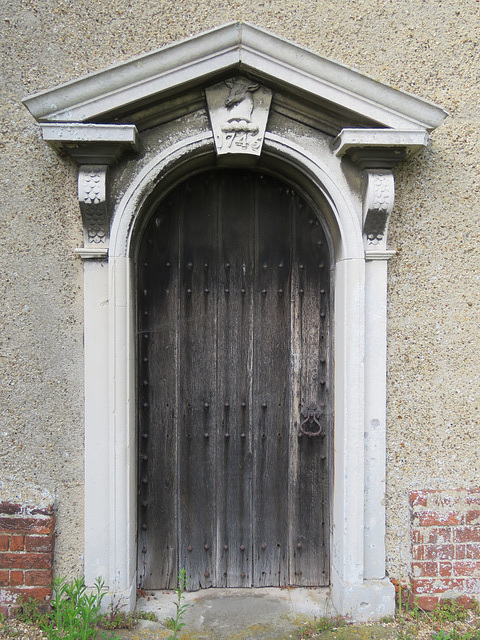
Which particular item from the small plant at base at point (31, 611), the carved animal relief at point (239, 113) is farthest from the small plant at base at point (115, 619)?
the carved animal relief at point (239, 113)

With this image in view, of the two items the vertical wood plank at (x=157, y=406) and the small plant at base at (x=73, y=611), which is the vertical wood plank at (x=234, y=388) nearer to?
the vertical wood plank at (x=157, y=406)

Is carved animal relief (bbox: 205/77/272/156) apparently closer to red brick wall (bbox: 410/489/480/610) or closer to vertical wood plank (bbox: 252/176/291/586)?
vertical wood plank (bbox: 252/176/291/586)

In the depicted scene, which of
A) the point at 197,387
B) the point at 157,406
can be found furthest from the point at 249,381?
the point at 157,406

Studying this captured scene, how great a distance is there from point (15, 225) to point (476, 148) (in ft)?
8.05

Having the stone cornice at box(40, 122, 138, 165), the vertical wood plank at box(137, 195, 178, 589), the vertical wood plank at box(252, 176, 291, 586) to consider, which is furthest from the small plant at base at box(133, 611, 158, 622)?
the stone cornice at box(40, 122, 138, 165)

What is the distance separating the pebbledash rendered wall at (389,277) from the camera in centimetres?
239

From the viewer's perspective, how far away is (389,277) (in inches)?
98.2

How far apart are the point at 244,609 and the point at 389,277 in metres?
1.93

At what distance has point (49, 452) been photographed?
240 centimetres

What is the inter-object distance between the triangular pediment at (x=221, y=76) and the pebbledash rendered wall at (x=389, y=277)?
26 centimetres

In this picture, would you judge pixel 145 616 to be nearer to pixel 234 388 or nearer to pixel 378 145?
pixel 234 388

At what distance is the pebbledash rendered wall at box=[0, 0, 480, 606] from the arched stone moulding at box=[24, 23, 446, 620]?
0.38 feet

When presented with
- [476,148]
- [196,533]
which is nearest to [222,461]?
[196,533]

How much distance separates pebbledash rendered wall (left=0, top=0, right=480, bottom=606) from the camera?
94.1 inches
